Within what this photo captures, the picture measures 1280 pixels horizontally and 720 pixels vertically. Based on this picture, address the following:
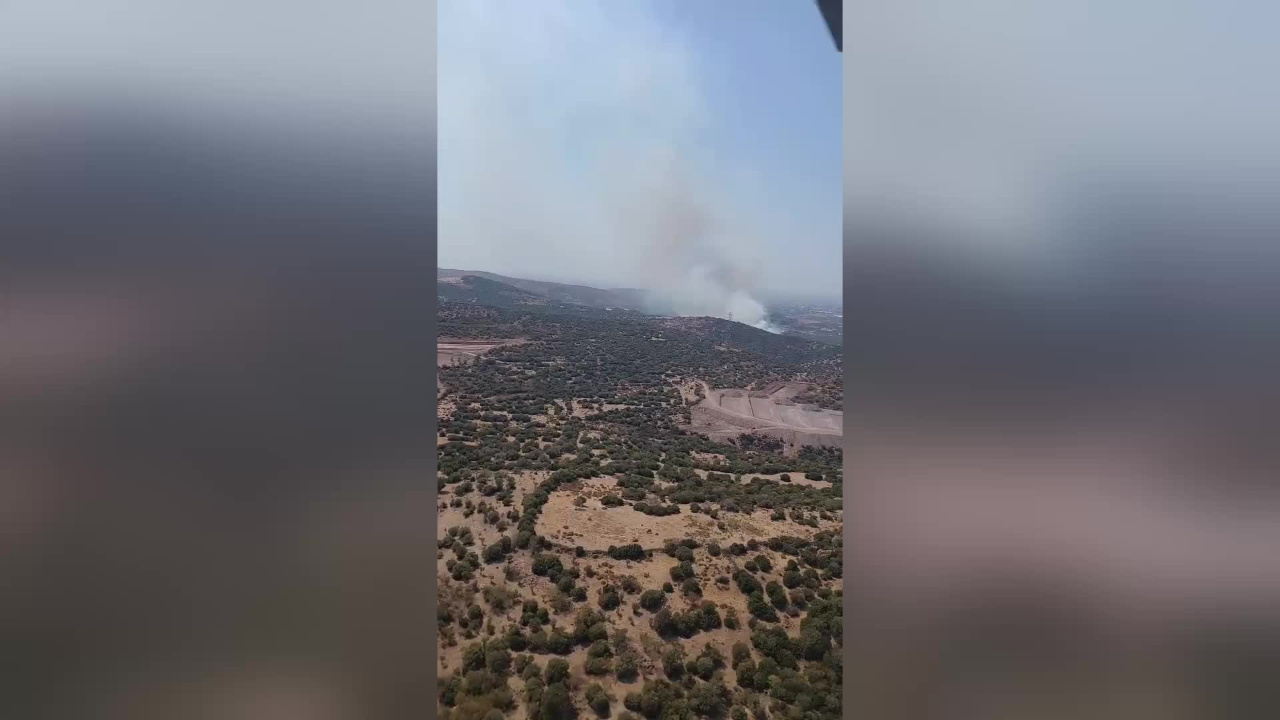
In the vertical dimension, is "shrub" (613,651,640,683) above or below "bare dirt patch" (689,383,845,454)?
below

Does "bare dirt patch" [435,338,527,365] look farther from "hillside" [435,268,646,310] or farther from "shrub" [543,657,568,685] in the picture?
"shrub" [543,657,568,685]

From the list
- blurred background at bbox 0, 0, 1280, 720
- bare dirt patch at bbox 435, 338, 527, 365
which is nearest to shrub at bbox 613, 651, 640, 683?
blurred background at bbox 0, 0, 1280, 720
